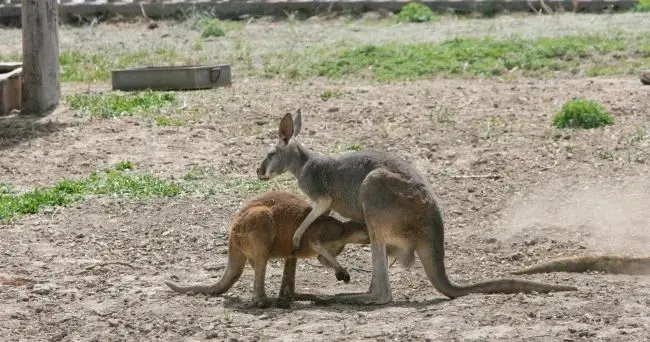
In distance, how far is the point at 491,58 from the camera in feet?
52.5

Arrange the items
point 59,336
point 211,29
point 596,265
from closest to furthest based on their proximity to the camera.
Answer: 1. point 59,336
2. point 596,265
3. point 211,29

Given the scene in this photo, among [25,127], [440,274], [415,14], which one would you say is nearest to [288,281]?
[440,274]

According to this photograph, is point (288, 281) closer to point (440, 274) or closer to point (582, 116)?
point (440, 274)

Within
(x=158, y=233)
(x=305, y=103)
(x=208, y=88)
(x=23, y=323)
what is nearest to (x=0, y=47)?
(x=208, y=88)

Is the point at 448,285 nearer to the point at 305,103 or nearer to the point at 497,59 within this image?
the point at 305,103

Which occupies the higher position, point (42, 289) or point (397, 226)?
point (397, 226)

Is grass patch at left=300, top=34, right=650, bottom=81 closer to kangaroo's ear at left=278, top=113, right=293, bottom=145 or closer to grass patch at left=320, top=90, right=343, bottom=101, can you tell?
grass patch at left=320, top=90, right=343, bottom=101

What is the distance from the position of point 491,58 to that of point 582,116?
11.7ft

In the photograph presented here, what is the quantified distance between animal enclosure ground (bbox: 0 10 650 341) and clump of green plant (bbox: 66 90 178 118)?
159 mm

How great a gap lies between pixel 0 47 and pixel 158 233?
9910mm

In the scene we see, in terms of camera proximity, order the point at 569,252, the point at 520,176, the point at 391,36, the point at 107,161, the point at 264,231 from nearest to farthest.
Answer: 1. the point at 264,231
2. the point at 569,252
3. the point at 520,176
4. the point at 107,161
5. the point at 391,36

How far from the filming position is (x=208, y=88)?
15.2 meters

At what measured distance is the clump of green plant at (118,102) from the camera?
13828 mm

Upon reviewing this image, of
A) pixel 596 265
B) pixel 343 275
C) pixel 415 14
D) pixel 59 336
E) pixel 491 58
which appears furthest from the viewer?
pixel 415 14
